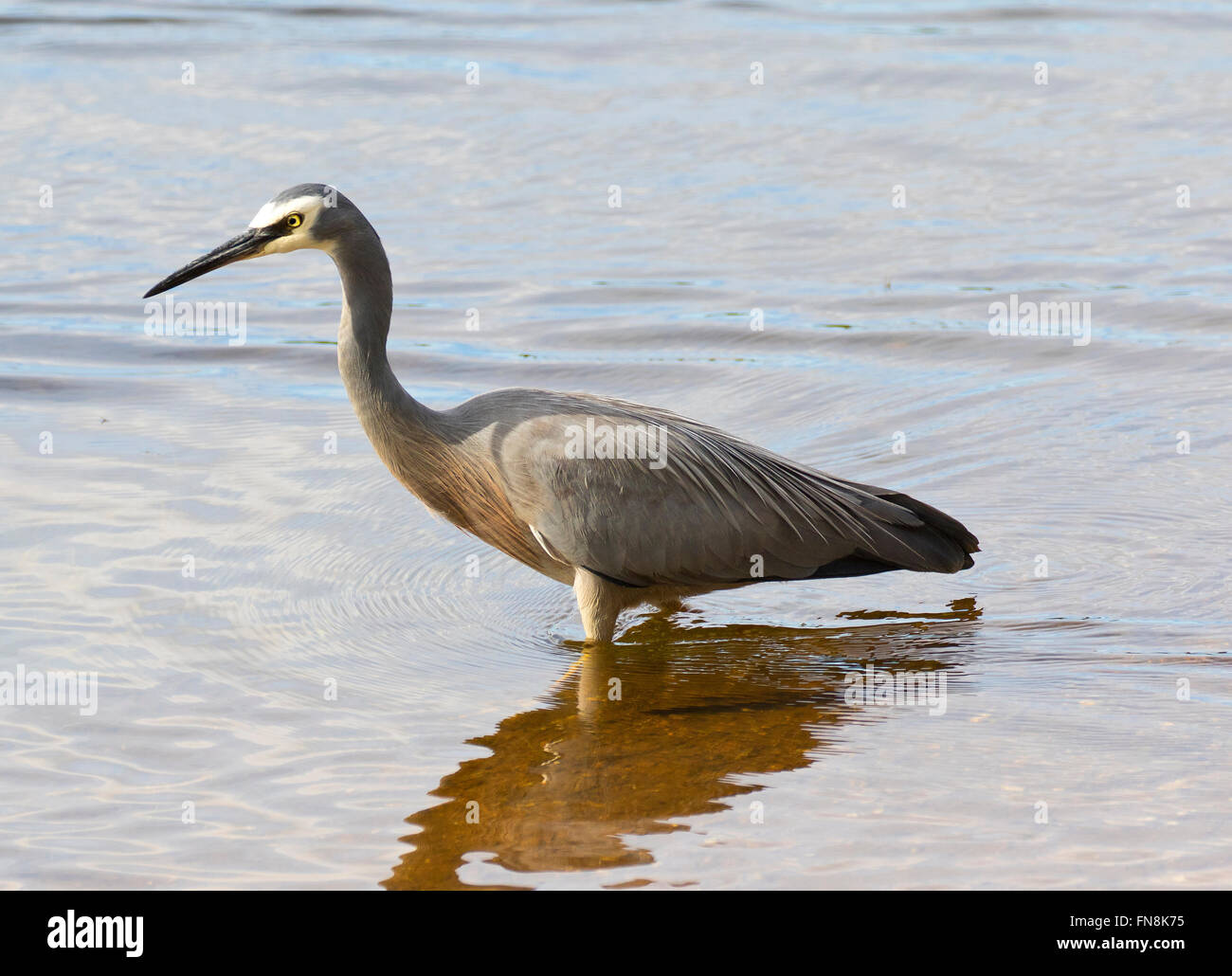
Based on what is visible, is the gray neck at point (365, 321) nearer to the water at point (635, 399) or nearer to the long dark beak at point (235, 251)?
the long dark beak at point (235, 251)

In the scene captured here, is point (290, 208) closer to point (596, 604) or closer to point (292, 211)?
point (292, 211)

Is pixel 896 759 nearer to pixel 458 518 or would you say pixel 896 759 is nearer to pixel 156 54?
pixel 458 518

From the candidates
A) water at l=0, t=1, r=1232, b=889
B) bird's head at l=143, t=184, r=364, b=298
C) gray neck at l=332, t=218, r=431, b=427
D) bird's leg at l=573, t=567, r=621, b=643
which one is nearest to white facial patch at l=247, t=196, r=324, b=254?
bird's head at l=143, t=184, r=364, b=298

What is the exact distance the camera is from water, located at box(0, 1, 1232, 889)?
19.4 feet

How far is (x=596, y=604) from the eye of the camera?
7.23 m

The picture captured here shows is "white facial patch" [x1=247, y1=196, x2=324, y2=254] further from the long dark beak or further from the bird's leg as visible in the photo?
the bird's leg

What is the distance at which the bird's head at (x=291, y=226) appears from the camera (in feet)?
22.7

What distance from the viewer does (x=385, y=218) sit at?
14414mm

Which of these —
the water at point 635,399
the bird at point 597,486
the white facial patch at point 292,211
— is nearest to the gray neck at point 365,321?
the bird at point 597,486

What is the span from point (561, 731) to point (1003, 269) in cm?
773

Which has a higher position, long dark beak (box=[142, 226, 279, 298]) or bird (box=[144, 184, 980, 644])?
long dark beak (box=[142, 226, 279, 298])

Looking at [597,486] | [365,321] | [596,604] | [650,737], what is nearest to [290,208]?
[365,321]

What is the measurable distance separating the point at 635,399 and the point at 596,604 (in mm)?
3606
